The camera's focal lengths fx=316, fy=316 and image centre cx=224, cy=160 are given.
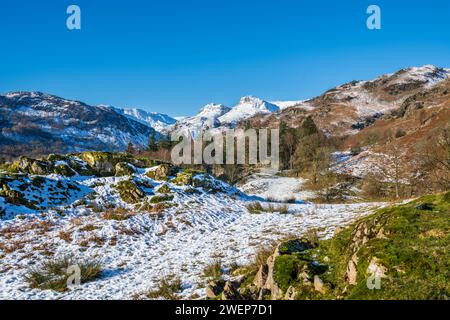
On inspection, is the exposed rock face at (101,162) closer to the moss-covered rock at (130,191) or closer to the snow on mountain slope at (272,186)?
the moss-covered rock at (130,191)

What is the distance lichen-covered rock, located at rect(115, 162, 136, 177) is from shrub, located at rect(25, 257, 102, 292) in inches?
561

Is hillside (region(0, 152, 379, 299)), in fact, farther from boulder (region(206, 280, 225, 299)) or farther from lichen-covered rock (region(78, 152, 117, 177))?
boulder (region(206, 280, 225, 299))

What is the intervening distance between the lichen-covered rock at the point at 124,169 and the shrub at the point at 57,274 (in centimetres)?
1424

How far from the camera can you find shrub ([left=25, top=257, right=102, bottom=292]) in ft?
38.0

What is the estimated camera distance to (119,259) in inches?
577

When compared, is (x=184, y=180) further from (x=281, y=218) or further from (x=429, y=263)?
(x=429, y=263)

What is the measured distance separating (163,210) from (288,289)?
15.4 meters

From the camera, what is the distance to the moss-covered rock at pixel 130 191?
2349 cm

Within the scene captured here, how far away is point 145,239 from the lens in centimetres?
1752

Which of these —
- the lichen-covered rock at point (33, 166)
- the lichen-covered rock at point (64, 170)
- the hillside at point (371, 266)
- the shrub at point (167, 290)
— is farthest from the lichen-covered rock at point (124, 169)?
the hillside at point (371, 266)

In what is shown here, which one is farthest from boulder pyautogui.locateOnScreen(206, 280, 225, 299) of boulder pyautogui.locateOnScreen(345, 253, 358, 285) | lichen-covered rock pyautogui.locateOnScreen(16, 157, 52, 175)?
lichen-covered rock pyautogui.locateOnScreen(16, 157, 52, 175)
